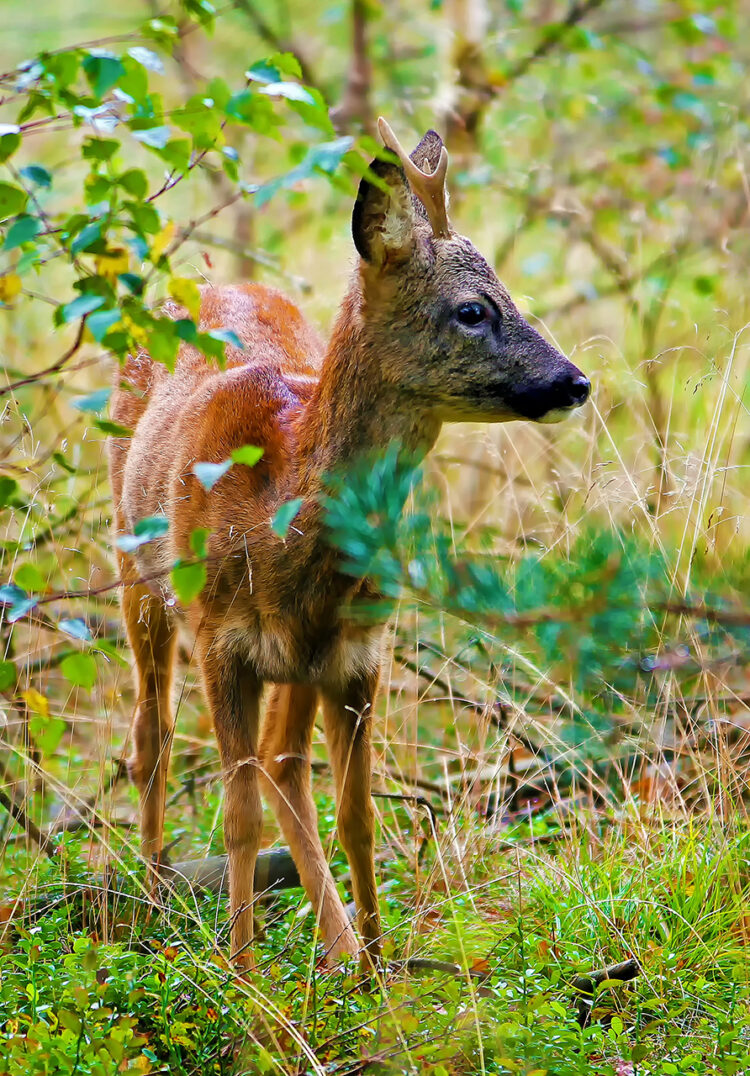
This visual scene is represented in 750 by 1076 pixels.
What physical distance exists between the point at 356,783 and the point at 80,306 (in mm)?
1943

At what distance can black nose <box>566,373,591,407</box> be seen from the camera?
3.34 metres

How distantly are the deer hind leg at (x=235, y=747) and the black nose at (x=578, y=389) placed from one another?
1.19 metres

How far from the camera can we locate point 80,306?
2.38m

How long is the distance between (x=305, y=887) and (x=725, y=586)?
2299mm

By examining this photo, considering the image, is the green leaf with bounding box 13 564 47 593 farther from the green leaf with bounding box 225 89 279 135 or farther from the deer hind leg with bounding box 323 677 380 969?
the deer hind leg with bounding box 323 677 380 969

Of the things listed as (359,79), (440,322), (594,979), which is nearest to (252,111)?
(440,322)

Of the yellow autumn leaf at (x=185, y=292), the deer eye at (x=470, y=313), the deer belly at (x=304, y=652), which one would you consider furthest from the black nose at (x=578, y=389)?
the yellow autumn leaf at (x=185, y=292)

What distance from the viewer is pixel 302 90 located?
2.55 m

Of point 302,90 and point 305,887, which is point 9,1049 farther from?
point 302,90

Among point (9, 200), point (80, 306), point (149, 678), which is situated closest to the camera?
point (80, 306)

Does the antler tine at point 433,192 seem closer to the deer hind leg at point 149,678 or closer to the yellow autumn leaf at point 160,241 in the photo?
the yellow autumn leaf at point 160,241

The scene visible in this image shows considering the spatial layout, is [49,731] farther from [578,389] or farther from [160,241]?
[578,389]

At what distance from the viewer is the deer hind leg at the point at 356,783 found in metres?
3.75

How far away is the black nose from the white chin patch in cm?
1
